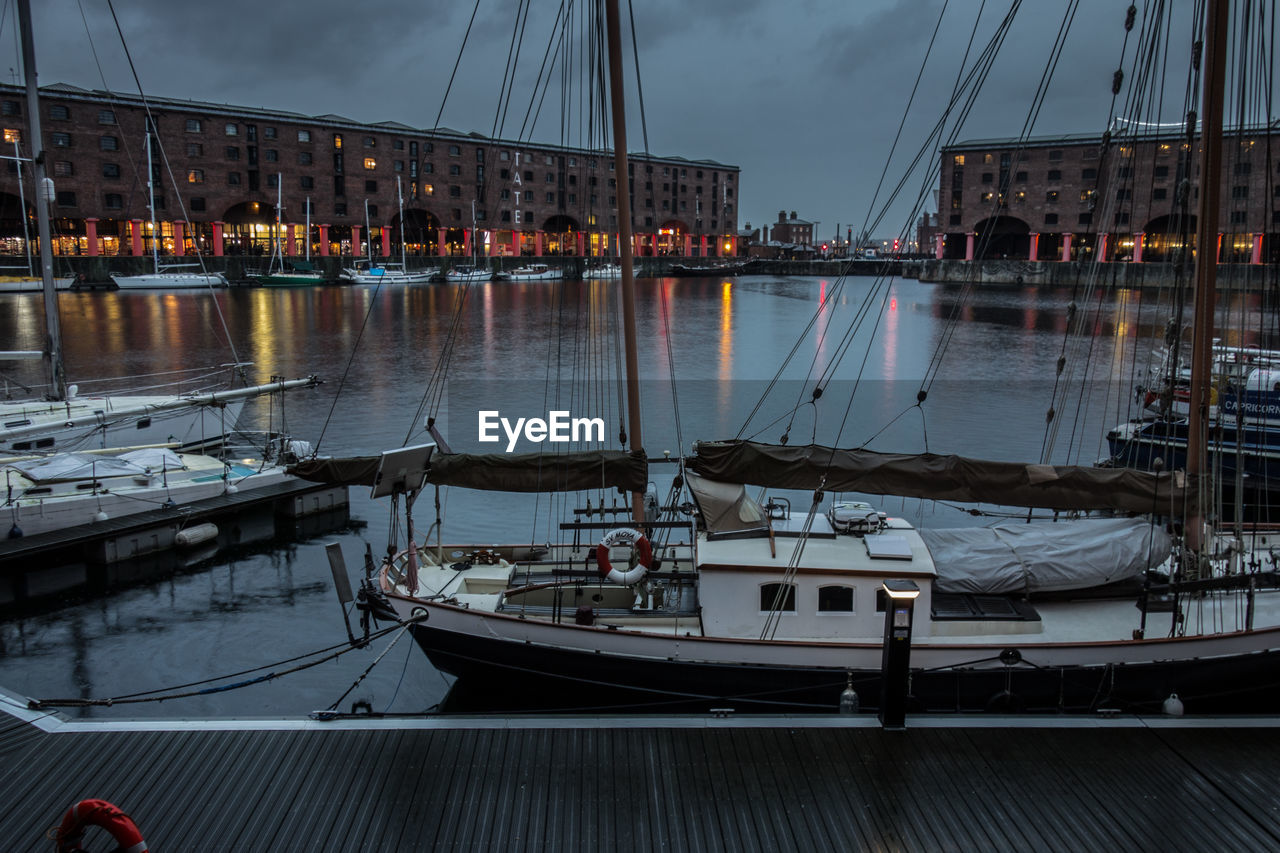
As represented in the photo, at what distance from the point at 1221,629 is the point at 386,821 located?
1273 cm

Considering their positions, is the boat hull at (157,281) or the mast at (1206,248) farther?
the boat hull at (157,281)

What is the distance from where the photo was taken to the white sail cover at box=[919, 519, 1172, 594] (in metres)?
14.3

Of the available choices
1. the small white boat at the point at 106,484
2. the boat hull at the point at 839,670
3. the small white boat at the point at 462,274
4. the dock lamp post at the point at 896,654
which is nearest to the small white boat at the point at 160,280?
the small white boat at the point at 462,274

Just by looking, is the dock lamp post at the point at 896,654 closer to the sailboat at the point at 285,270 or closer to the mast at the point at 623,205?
the mast at the point at 623,205

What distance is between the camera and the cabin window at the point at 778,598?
531 inches

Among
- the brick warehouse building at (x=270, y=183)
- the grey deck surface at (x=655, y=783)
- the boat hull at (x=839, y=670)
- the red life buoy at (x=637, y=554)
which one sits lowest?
the boat hull at (x=839, y=670)

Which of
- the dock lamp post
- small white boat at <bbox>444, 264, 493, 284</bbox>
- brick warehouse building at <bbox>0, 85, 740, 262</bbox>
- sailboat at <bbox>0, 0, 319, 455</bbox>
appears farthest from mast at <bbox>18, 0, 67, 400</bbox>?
small white boat at <bbox>444, 264, 493, 284</bbox>

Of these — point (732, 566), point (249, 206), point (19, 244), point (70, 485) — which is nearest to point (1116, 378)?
point (732, 566)

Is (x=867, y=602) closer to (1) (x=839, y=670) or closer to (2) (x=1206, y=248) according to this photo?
(1) (x=839, y=670)

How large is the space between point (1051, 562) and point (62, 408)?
30078mm

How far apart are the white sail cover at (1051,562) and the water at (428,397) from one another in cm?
690

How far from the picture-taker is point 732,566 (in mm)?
13523

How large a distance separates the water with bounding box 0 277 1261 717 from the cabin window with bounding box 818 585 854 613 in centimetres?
761

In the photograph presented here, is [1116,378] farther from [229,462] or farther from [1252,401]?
[229,462]
